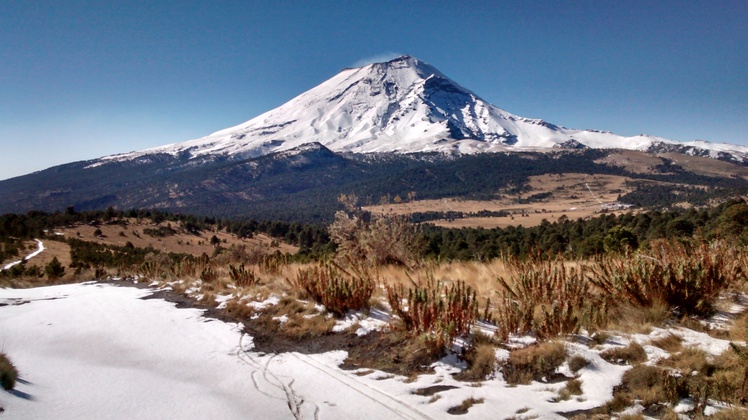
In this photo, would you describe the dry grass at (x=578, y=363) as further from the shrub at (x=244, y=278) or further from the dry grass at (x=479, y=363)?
the shrub at (x=244, y=278)

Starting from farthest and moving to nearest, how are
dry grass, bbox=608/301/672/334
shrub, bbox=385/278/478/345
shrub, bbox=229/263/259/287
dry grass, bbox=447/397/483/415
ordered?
1. shrub, bbox=229/263/259/287
2. shrub, bbox=385/278/478/345
3. dry grass, bbox=608/301/672/334
4. dry grass, bbox=447/397/483/415

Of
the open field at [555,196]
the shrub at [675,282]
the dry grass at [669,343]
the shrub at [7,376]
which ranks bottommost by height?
the open field at [555,196]

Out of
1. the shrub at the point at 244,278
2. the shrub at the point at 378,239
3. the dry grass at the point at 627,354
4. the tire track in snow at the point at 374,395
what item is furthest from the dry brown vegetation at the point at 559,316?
the shrub at the point at 378,239

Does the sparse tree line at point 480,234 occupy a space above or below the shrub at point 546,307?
below

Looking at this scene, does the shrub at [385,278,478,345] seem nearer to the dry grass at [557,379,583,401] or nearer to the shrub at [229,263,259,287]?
the dry grass at [557,379,583,401]

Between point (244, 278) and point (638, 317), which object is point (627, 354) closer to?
point (638, 317)

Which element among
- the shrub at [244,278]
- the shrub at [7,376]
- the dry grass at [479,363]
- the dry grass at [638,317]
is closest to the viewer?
the shrub at [7,376]

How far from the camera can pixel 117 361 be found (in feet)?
15.7

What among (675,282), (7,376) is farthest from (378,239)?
(7,376)

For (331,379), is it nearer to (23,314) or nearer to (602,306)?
(602,306)

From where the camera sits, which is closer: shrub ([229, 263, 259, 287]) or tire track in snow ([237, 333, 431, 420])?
tire track in snow ([237, 333, 431, 420])

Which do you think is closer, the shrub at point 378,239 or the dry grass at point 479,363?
the dry grass at point 479,363

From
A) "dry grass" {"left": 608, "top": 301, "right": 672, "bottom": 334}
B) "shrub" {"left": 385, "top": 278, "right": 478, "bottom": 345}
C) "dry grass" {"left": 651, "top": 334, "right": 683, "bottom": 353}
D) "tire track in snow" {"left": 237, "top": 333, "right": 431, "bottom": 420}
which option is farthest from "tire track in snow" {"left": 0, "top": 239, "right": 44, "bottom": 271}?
"dry grass" {"left": 651, "top": 334, "right": 683, "bottom": 353}

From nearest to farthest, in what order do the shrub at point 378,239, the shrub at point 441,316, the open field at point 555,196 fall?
the shrub at point 441,316 < the shrub at point 378,239 < the open field at point 555,196
